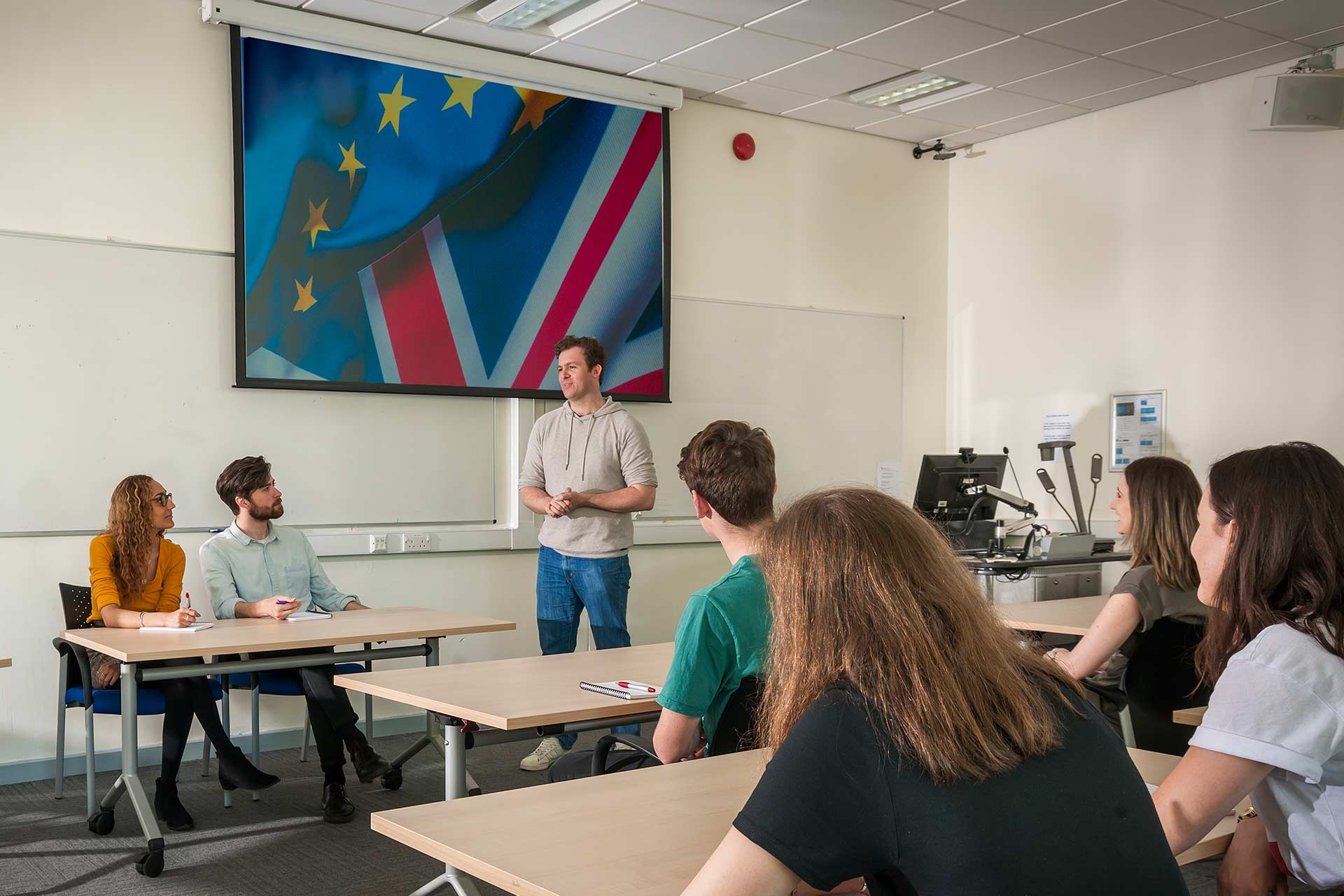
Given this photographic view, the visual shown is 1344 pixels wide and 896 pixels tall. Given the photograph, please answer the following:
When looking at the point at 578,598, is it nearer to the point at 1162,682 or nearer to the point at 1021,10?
the point at 1162,682

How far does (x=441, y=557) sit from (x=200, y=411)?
1227 mm

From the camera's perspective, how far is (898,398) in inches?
276

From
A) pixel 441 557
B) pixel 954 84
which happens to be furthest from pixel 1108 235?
pixel 441 557

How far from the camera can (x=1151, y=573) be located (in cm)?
302

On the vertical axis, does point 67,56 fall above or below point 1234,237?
above

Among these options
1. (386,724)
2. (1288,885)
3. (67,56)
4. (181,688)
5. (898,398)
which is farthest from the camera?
(898,398)

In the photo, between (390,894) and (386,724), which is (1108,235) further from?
(390,894)

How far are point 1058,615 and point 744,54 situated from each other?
117 inches

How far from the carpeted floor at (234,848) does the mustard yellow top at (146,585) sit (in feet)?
2.29

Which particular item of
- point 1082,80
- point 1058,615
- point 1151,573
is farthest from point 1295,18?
point 1151,573

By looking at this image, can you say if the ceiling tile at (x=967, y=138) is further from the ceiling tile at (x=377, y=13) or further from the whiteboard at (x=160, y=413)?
the whiteboard at (x=160, y=413)

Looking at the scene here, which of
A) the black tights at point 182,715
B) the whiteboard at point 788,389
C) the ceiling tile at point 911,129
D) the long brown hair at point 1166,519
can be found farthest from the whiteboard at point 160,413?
the long brown hair at point 1166,519

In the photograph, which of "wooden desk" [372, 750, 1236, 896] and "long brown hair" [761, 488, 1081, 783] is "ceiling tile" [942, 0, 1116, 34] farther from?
"long brown hair" [761, 488, 1081, 783]

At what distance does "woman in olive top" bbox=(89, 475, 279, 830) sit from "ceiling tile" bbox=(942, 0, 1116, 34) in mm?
3694
